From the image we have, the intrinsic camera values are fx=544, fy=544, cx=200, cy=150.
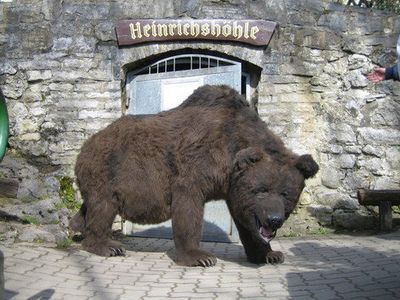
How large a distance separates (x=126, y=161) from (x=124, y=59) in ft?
9.56

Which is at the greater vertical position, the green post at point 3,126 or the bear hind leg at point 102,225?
the green post at point 3,126

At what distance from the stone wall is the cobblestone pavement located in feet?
6.65

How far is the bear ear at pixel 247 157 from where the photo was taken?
5199 millimetres

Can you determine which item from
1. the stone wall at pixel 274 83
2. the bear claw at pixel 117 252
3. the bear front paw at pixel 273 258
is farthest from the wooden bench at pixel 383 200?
the bear claw at pixel 117 252

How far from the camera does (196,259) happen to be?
5.37 metres

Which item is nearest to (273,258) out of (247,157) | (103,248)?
(247,157)

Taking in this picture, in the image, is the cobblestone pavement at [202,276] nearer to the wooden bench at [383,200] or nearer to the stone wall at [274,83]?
the wooden bench at [383,200]

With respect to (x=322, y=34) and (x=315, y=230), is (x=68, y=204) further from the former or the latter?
(x=322, y=34)

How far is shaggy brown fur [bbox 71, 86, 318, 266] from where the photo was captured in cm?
520

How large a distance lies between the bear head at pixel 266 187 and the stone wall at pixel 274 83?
9.86 ft

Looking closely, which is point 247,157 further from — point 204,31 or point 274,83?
point 204,31

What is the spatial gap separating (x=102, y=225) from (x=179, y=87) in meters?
3.03

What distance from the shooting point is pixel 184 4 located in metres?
8.30

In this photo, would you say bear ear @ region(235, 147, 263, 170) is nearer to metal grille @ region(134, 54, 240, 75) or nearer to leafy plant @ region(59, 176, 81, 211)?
metal grille @ region(134, 54, 240, 75)
